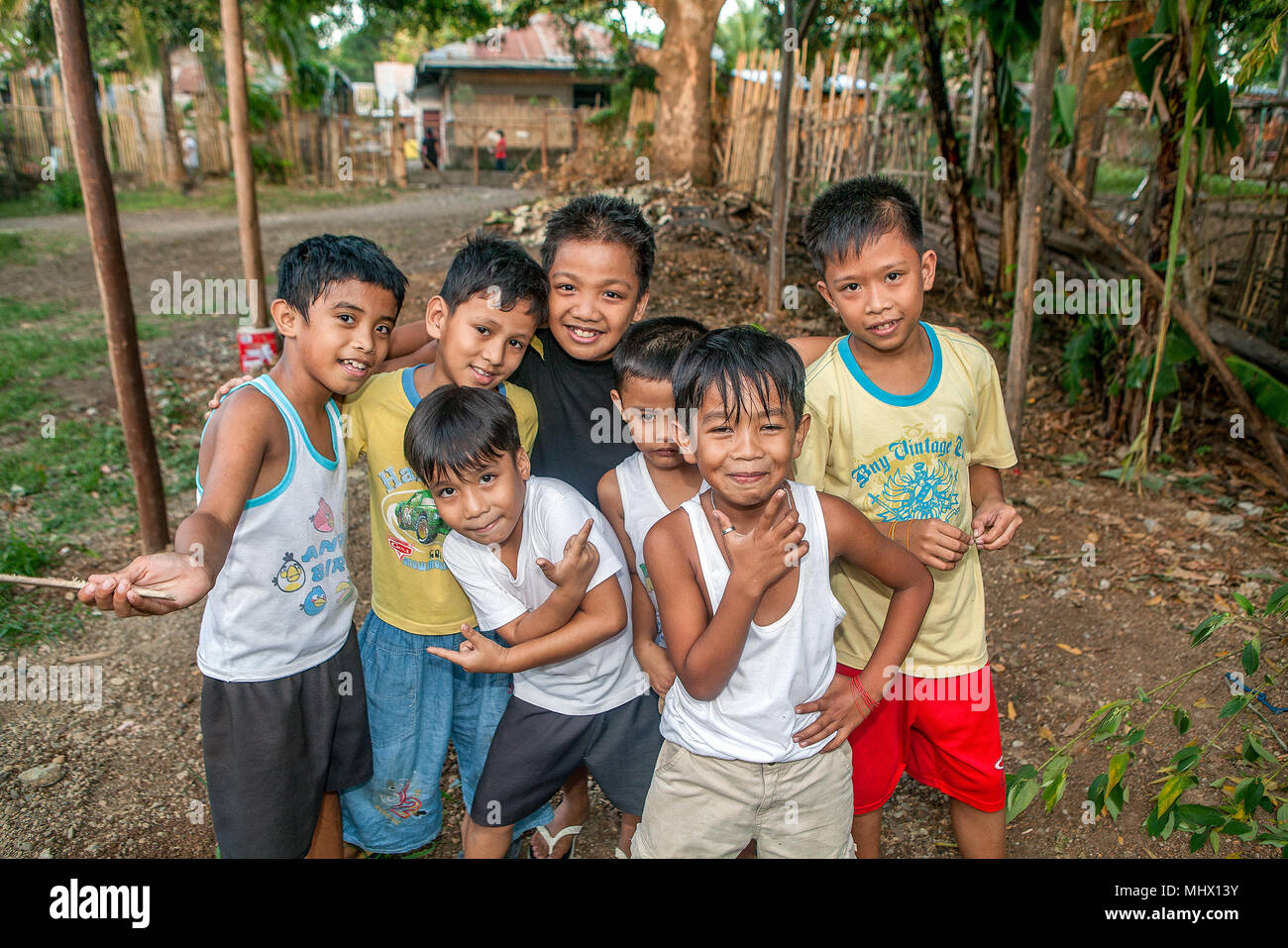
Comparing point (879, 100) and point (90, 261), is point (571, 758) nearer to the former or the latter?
point (879, 100)

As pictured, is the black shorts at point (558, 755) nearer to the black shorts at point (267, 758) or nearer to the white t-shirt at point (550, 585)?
the white t-shirt at point (550, 585)

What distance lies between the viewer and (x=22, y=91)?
15.3 m

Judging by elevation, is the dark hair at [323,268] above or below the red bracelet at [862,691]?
above

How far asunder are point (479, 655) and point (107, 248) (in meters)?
2.68

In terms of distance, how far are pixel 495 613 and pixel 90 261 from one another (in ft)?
34.2

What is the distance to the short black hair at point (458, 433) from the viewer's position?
1.87m

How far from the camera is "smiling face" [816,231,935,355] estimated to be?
194cm

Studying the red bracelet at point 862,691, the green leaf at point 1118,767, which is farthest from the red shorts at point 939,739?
the green leaf at point 1118,767

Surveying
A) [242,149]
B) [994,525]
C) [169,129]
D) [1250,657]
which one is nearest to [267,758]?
[994,525]

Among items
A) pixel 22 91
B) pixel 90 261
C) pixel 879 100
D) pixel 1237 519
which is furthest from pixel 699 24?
pixel 22 91

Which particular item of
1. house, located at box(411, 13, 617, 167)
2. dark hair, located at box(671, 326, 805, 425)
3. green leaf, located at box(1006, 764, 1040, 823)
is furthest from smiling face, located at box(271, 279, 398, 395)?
house, located at box(411, 13, 617, 167)

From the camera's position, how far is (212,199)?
51.7 ft

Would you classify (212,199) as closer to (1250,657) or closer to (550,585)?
(550,585)

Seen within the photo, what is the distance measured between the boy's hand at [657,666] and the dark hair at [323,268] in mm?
1057
